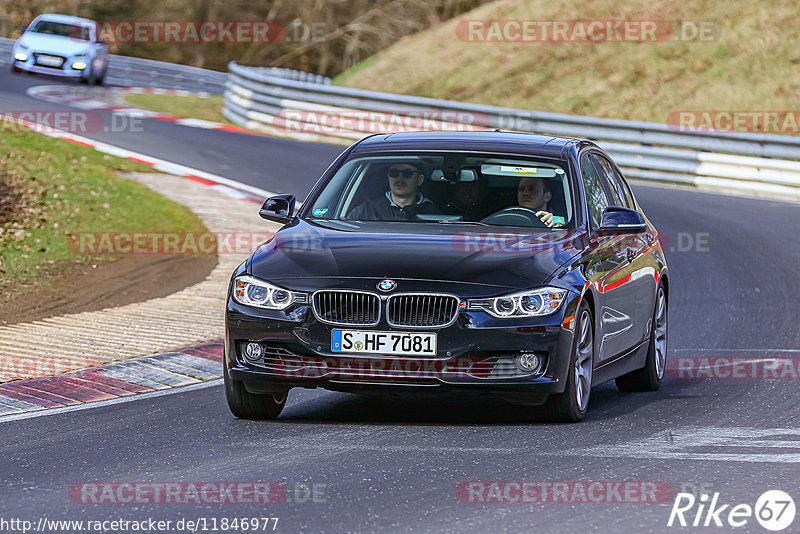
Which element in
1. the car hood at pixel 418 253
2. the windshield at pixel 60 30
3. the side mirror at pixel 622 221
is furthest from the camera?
the windshield at pixel 60 30

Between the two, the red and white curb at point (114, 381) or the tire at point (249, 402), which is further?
the red and white curb at point (114, 381)

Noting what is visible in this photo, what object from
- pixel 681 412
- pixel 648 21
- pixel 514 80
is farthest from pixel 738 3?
pixel 681 412

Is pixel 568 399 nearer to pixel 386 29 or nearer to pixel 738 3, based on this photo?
pixel 738 3

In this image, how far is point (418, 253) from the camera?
8.04 metres

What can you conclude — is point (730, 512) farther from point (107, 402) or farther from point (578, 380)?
point (107, 402)

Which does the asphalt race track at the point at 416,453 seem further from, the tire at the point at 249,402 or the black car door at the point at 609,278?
the black car door at the point at 609,278

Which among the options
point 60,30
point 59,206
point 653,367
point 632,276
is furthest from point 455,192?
point 60,30

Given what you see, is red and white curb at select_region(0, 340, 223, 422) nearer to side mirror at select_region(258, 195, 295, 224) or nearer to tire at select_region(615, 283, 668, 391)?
side mirror at select_region(258, 195, 295, 224)

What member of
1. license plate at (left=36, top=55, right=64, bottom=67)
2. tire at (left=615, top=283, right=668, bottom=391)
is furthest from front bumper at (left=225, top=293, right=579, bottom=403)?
license plate at (left=36, top=55, right=64, bottom=67)

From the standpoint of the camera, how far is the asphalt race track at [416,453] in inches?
237

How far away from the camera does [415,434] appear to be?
7.86m

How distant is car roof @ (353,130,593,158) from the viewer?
9.24 m

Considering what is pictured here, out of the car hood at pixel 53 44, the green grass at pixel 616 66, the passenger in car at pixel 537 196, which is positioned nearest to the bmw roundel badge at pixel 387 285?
the passenger in car at pixel 537 196

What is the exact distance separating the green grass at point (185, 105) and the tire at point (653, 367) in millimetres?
22304
